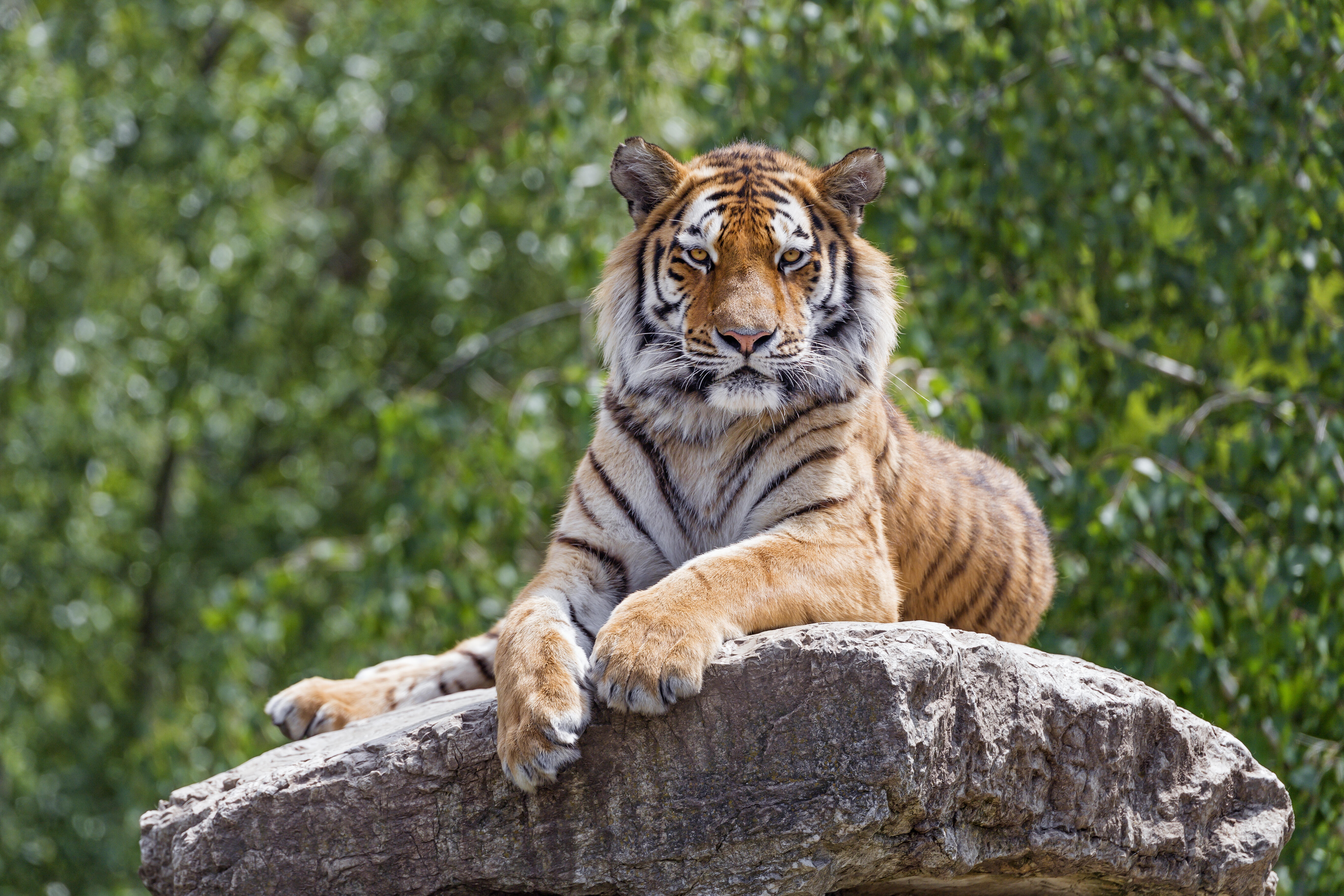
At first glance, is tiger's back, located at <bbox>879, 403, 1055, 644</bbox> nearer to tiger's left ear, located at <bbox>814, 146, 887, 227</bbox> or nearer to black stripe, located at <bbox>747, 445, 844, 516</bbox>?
black stripe, located at <bbox>747, 445, 844, 516</bbox>

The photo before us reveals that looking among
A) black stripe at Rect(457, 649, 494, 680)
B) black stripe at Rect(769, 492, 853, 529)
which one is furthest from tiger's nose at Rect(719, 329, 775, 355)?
black stripe at Rect(457, 649, 494, 680)

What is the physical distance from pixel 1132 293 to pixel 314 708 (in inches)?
141

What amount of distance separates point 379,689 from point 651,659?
1.48 meters

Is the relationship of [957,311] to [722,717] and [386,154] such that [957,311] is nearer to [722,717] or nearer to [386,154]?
[722,717]

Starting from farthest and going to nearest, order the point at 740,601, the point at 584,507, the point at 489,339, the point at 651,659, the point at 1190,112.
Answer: the point at 489,339 < the point at 1190,112 < the point at 584,507 < the point at 740,601 < the point at 651,659

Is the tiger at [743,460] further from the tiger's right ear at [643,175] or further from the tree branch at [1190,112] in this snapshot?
the tree branch at [1190,112]

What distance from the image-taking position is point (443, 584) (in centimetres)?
568

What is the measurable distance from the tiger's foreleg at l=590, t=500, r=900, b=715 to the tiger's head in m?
0.34

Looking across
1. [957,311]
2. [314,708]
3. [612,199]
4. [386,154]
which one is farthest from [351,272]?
[314,708]

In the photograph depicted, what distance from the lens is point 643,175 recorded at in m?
3.37

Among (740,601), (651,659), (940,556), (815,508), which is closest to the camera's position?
(651,659)

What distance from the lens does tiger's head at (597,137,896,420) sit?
3057 mm

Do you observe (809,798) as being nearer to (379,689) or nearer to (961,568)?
(961,568)

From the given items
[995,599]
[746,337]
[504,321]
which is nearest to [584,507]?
[746,337]
